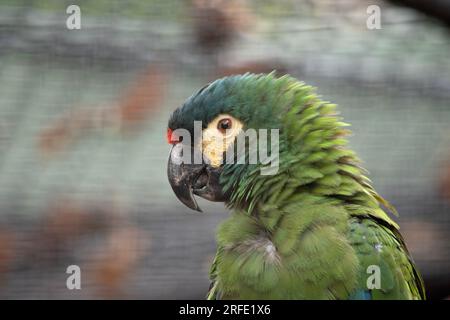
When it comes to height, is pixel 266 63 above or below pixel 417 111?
above

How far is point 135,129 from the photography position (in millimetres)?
1270

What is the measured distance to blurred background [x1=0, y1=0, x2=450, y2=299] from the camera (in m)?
1.27

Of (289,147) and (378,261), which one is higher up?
(289,147)

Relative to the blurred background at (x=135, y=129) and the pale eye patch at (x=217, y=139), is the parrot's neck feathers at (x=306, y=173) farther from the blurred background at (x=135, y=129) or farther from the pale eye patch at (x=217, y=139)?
the blurred background at (x=135, y=129)

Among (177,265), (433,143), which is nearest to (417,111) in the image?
(433,143)

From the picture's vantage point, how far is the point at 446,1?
44.8 inches

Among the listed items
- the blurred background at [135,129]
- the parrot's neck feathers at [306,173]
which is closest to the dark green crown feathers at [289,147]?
the parrot's neck feathers at [306,173]

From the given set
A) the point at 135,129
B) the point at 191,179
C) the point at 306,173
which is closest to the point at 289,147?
the point at 306,173

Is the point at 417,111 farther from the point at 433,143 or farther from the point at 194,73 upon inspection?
the point at 194,73

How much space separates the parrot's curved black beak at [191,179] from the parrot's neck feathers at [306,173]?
1.4 inches

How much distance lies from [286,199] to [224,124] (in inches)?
5.9

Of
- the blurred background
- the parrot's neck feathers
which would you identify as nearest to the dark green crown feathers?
the parrot's neck feathers

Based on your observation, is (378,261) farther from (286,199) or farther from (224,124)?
(224,124)

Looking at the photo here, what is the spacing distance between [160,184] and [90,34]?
1.09 ft
